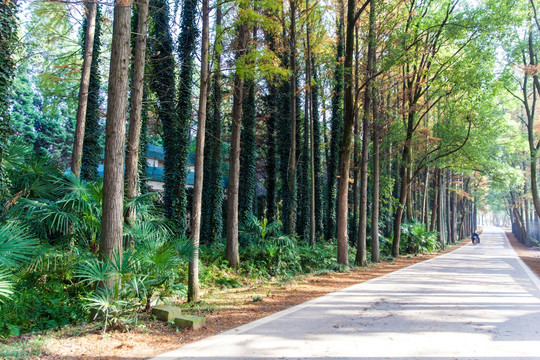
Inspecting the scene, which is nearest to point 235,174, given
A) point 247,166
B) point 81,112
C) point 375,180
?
point 81,112

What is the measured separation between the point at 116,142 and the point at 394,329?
19.0 ft

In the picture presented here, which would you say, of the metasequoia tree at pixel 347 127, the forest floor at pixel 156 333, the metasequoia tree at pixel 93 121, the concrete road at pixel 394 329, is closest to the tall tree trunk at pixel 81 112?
the metasequoia tree at pixel 93 121

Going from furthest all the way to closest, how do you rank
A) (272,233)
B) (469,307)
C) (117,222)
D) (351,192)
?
(351,192), (272,233), (469,307), (117,222)

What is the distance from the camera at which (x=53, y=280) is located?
7672 mm

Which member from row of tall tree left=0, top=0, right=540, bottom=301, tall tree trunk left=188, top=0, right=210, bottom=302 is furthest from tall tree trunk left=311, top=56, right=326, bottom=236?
tall tree trunk left=188, top=0, right=210, bottom=302

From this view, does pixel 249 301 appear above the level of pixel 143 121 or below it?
below

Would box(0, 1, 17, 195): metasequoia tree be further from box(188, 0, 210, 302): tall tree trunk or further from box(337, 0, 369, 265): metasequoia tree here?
box(337, 0, 369, 265): metasequoia tree

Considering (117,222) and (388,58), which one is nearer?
(117,222)

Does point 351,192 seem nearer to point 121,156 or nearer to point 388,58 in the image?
point 388,58

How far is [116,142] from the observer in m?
6.45

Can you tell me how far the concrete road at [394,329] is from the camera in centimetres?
479

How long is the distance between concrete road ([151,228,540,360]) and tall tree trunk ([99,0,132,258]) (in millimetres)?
2461

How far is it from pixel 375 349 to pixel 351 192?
2168 cm

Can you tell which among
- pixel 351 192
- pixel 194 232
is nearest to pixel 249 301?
pixel 194 232
